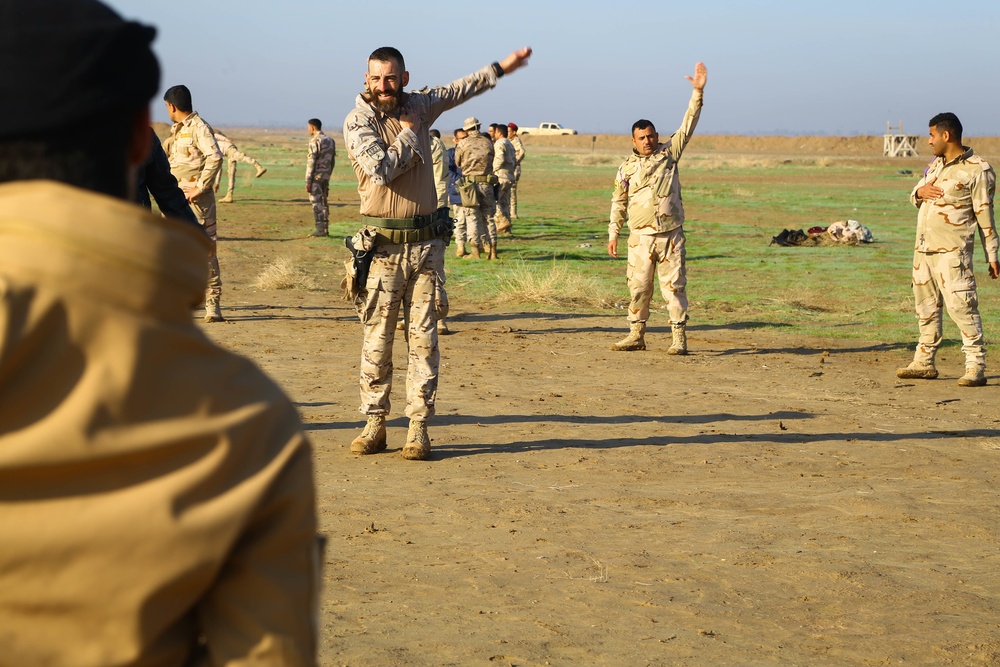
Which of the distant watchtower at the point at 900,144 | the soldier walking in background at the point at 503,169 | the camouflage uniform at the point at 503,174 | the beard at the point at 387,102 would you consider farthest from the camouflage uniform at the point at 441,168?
the distant watchtower at the point at 900,144

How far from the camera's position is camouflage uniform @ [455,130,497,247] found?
18.8 metres

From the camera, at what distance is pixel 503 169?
22.7m

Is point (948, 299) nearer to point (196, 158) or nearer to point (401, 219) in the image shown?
point (401, 219)

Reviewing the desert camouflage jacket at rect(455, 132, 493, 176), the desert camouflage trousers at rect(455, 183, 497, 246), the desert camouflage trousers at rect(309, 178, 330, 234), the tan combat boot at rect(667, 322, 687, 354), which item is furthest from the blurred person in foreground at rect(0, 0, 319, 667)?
the desert camouflage trousers at rect(309, 178, 330, 234)

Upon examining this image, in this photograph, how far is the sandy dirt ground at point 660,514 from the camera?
464 cm

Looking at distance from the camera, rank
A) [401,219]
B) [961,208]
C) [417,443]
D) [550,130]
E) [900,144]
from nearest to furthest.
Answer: [401,219], [417,443], [961,208], [900,144], [550,130]

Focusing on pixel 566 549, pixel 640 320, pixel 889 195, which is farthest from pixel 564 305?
pixel 889 195

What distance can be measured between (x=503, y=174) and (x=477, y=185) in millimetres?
4008

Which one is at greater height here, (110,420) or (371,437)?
(110,420)

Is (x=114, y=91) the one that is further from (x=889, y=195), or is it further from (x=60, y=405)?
(x=889, y=195)

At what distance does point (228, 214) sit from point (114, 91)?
28.4 metres

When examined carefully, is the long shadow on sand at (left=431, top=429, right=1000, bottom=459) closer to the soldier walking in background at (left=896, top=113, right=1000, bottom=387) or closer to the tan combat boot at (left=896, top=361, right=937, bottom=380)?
the soldier walking in background at (left=896, top=113, right=1000, bottom=387)

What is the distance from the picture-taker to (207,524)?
1.45 m

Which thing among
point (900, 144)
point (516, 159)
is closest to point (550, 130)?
point (900, 144)
